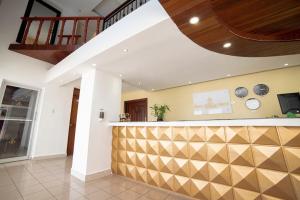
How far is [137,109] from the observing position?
21.2 feet

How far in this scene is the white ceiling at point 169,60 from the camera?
87.2 inches

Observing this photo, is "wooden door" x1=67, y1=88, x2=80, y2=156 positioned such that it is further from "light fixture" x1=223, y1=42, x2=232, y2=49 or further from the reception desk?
"light fixture" x1=223, y1=42, x2=232, y2=49

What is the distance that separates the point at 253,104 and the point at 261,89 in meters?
0.49

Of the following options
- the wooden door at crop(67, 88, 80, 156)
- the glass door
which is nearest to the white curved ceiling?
the glass door

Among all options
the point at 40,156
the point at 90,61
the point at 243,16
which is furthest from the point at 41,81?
the point at 243,16

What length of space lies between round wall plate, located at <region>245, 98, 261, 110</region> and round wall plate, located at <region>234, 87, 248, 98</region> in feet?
0.70

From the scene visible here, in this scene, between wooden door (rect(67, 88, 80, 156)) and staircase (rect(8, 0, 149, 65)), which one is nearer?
staircase (rect(8, 0, 149, 65))

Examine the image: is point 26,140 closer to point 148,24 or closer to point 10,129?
point 10,129

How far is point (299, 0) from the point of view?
1354mm

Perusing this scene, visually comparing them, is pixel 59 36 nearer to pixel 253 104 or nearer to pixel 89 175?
pixel 89 175

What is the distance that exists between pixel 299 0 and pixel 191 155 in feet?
7.15

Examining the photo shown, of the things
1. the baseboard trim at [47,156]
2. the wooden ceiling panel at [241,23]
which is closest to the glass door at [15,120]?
the baseboard trim at [47,156]

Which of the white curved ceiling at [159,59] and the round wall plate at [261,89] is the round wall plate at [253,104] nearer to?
the round wall plate at [261,89]

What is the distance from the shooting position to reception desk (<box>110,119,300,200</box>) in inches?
57.2
